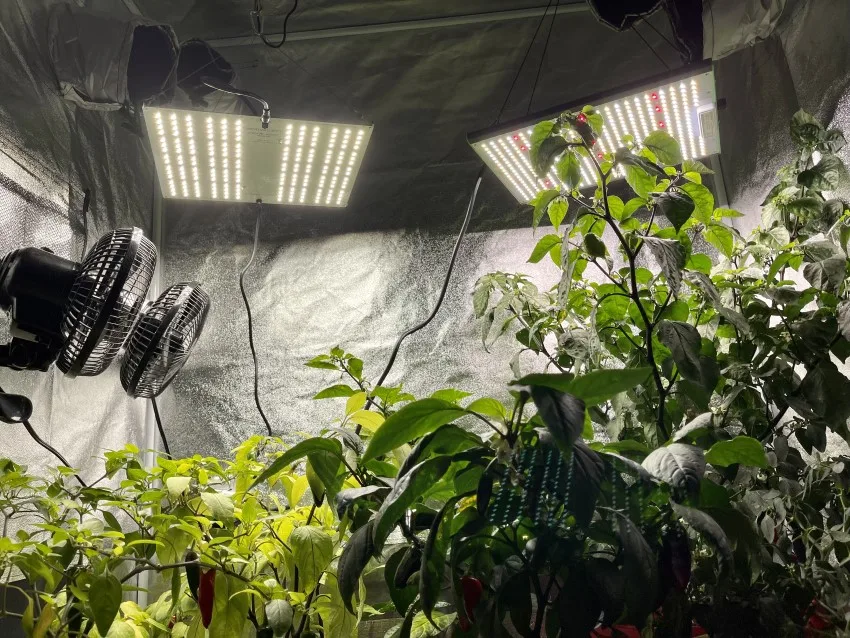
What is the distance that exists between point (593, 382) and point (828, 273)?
0.71 metres

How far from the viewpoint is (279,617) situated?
106 centimetres

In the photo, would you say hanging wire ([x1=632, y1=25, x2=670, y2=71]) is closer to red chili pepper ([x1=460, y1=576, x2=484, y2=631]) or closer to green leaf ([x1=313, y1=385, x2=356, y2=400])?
green leaf ([x1=313, y1=385, x2=356, y2=400])

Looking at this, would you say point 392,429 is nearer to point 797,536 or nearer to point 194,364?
point 797,536

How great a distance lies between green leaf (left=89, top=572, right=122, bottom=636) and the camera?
93 cm

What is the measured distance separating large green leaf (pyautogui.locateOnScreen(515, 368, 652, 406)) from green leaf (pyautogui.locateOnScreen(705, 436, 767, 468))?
0.18m

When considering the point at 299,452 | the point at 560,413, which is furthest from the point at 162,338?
the point at 560,413

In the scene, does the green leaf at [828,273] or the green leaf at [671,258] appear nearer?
the green leaf at [671,258]

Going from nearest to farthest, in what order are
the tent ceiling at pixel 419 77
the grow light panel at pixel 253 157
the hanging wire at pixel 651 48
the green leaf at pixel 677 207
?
the green leaf at pixel 677 207 → the grow light panel at pixel 253 157 → the hanging wire at pixel 651 48 → the tent ceiling at pixel 419 77

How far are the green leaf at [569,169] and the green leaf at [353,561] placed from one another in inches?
22.4

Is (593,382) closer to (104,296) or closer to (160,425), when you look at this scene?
(104,296)

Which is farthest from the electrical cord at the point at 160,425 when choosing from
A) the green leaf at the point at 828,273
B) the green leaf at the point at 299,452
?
the green leaf at the point at 828,273

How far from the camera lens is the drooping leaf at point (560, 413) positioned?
2.05 ft

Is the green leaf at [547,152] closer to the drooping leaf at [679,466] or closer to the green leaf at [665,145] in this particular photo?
the green leaf at [665,145]

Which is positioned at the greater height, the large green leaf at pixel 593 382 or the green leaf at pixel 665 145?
the green leaf at pixel 665 145
